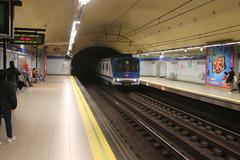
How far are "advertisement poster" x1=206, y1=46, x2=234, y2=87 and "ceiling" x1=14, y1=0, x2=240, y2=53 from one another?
865mm

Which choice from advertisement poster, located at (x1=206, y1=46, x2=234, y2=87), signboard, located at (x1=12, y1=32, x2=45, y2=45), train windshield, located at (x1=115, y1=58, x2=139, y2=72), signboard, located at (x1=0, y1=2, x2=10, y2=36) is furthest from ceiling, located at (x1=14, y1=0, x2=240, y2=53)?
signboard, located at (x1=0, y1=2, x2=10, y2=36)

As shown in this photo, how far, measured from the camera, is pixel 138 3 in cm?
1542

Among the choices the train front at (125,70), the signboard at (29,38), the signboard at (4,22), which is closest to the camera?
the signboard at (4,22)

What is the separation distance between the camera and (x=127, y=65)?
23.7 m

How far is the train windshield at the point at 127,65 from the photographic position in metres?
23.5

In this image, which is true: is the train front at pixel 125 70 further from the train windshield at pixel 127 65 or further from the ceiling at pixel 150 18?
the ceiling at pixel 150 18

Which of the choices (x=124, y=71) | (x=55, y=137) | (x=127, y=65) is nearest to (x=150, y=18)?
(x=127, y=65)

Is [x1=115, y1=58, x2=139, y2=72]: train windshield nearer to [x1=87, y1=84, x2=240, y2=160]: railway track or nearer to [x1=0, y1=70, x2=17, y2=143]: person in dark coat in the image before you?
[x1=87, y1=84, x2=240, y2=160]: railway track

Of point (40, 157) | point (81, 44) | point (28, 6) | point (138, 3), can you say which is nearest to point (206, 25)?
point (138, 3)

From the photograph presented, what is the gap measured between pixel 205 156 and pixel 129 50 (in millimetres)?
27395

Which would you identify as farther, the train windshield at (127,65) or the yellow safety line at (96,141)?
the train windshield at (127,65)

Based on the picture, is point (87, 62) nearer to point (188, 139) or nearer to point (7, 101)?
point (188, 139)

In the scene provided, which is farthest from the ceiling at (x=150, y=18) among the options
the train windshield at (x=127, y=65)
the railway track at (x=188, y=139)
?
the railway track at (x=188, y=139)

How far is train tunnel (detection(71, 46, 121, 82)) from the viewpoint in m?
40.1
